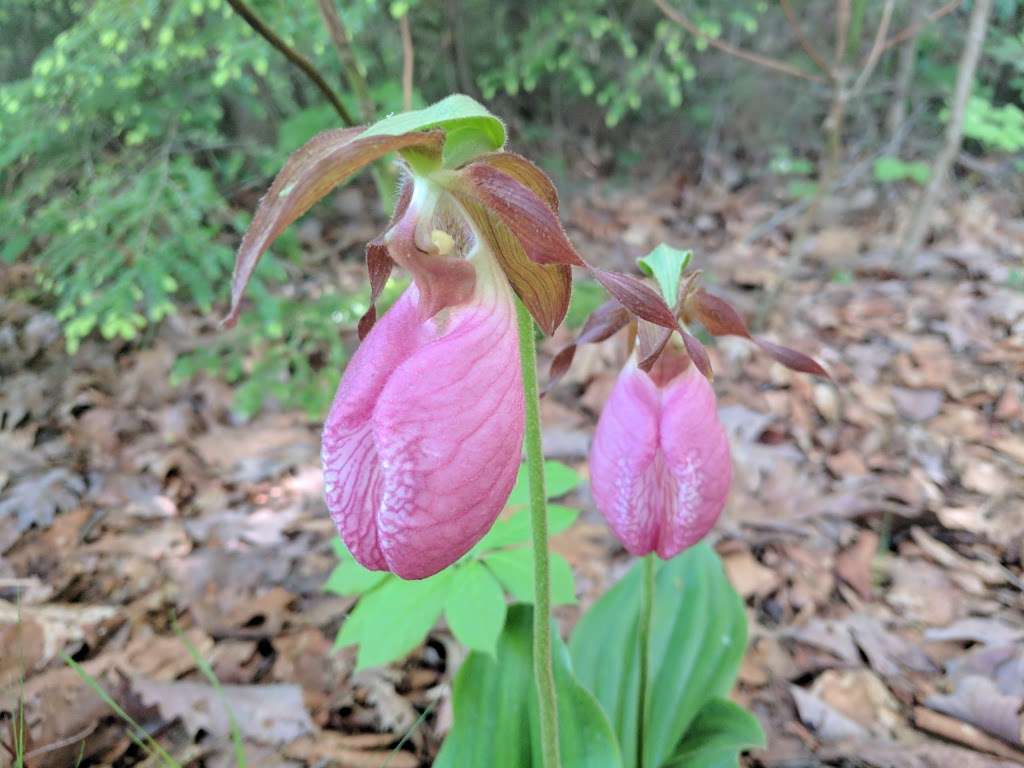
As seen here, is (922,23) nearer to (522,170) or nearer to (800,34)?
(800,34)

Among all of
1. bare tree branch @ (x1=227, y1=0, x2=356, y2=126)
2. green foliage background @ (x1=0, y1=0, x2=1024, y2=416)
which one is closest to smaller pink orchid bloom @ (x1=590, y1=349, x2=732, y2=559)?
bare tree branch @ (x1=227, y1=0, x2=356, y2=126)

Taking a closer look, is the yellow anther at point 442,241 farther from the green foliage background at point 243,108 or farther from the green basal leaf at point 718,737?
the green foliage background at point 243,108

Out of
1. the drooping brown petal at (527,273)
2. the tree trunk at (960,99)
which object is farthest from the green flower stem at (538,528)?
the tree trunk at (960,99)

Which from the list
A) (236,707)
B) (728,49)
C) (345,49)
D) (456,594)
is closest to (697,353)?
(456,594)

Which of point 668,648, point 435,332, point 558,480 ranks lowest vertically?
point 668,648

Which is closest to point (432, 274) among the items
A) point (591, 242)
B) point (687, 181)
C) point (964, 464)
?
point (964, 464)

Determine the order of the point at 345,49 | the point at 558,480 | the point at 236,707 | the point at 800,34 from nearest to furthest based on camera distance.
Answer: the point at 558,480 → the point at 236,707 → the point at 345,49 → the point at 800,34

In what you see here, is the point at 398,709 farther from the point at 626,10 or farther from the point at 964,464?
the point at 626,10
